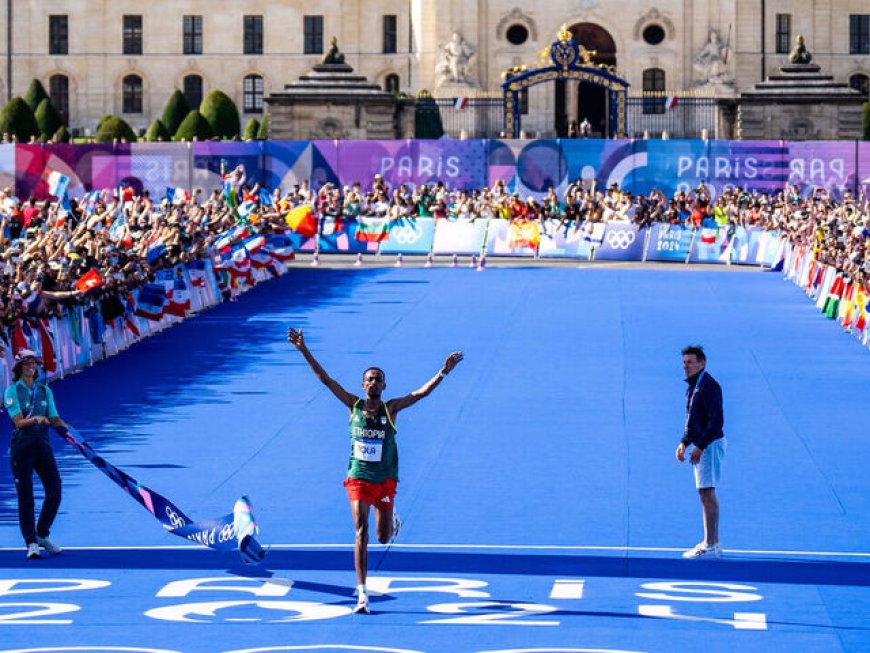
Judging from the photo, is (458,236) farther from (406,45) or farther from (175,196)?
(406,45)

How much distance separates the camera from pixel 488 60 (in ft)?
299

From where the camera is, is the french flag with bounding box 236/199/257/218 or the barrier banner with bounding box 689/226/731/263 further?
the barrier banner with bounding box 689/226/731/263

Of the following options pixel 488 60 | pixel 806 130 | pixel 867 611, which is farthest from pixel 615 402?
pixel 488 60

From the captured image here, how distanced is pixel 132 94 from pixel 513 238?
51190mm

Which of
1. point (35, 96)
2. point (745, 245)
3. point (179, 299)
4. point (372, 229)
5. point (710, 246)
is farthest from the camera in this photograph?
point (35, 96)

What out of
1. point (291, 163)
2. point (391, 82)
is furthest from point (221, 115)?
point (291, 163)

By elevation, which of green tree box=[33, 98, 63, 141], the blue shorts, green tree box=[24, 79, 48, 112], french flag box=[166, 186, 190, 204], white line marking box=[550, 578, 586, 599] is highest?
green tree box=[24, 79, 48, 112]

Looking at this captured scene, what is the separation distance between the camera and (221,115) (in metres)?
85.5

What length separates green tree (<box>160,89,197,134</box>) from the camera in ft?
282

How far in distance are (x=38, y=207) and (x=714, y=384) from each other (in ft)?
93.3

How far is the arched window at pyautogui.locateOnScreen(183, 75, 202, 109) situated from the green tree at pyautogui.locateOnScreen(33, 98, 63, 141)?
14.9 m

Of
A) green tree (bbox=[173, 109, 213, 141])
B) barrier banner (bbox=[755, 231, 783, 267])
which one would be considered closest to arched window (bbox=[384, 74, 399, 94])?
green tree (bbox=[173, 109, 213, 141])

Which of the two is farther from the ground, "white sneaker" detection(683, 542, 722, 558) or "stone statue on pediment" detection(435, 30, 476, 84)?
"stone statue on pediment" detection(435, 30, 476, 84)

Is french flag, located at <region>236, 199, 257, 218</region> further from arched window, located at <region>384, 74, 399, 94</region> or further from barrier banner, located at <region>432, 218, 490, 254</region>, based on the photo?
arched window, located at <region>384, 74, 399, 94</region>
